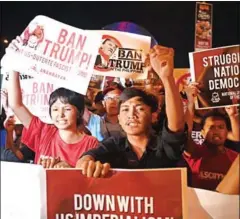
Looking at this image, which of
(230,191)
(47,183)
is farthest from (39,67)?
(230,191)

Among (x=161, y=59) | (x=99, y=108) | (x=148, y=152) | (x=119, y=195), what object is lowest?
(x=119, y=195)

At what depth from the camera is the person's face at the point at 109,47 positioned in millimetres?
864

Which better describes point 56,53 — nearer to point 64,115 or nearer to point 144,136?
point 64,115

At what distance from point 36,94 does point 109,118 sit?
196 mm

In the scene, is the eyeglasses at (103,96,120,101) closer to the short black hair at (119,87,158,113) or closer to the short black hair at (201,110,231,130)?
the short black hair at (119,87,158,113)

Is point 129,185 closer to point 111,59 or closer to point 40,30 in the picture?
point 111,59

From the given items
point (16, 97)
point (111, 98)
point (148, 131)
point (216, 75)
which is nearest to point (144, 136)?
point (148, 131)

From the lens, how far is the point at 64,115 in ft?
2.83

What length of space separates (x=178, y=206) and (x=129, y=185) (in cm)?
13

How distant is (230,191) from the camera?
0.85 m

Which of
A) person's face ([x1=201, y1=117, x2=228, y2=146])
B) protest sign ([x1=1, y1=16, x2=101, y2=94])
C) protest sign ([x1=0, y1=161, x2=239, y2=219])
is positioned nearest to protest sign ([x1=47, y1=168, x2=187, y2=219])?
protest sign ([x1=0, y1=161, x2=239, y2=219])

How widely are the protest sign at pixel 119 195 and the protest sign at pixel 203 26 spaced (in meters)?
0.32

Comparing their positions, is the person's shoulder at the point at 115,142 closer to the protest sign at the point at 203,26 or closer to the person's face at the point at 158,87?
the person's face at the point at 158,87

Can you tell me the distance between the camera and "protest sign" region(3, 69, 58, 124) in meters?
0.87
